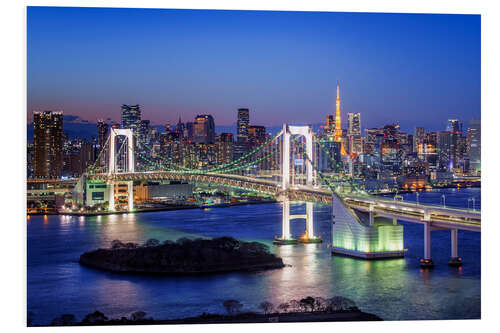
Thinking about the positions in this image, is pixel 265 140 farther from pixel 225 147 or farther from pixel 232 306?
pixel 232 306

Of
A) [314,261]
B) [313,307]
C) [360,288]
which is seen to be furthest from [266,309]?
[314,261]

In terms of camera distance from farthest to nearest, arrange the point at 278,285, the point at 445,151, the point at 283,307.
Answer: the point at 445,151 < the point at 278,285 < the point at 283,307

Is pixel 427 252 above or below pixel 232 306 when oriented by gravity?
above

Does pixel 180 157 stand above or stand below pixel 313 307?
above

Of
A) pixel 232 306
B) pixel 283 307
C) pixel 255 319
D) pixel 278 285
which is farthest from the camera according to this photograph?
pixel 278 285

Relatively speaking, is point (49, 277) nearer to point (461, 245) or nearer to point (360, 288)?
point (360, 288)

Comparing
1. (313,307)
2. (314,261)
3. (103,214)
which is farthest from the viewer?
(103,214)

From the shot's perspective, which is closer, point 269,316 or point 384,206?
point 269,316

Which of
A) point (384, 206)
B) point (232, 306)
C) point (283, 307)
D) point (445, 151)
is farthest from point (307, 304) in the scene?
point (445, 151)
